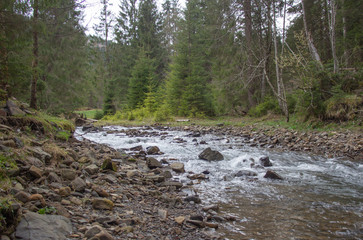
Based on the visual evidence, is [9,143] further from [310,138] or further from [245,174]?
[310,138]

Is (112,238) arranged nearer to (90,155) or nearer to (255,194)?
(255,194)

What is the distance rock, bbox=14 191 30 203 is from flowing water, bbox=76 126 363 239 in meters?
2.48

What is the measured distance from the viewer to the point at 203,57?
21797mm

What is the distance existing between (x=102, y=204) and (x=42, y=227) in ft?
3.20

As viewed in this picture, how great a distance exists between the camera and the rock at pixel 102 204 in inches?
121

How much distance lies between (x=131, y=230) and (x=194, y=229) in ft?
2.88

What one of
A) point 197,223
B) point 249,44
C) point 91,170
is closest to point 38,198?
point 91,170

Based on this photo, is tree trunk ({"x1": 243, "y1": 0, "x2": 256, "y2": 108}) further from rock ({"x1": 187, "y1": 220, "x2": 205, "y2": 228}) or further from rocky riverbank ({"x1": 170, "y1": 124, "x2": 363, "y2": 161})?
rock ({"x1": 187, "y1": 220, "x2": 205, "y2": 228})

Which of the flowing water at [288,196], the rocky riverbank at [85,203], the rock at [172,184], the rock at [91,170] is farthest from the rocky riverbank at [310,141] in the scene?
the rock at [91,170]

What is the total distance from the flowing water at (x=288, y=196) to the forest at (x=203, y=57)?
4.14 m

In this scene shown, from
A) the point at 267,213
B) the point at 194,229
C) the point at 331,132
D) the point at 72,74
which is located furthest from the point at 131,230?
the point at 72,74

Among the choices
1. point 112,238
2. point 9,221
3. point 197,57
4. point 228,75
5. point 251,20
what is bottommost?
point 112,238

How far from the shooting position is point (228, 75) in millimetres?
18531

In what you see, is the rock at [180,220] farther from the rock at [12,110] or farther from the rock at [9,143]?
the rock at [12,110]
